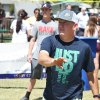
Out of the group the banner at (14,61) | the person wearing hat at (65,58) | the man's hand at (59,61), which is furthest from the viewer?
the banner at (14,61)

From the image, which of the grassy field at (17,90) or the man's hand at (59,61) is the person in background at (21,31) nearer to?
the grassy field at (17,90)

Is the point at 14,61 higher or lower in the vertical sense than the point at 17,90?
higher

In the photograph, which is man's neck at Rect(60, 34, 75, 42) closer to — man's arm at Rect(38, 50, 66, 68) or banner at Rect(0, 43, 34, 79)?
man's arm at Rect(38, 50, 66, 68)

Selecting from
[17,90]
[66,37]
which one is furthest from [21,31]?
[66,37]

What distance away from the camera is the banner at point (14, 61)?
1180 cm

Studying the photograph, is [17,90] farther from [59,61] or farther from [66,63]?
[59,61]

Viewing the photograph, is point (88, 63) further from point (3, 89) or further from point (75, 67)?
point (3, 89)

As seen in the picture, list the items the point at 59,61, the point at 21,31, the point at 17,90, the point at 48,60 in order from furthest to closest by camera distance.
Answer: the point at 21,31, the point at 17,90, the point at 48,60, the point at 59,61

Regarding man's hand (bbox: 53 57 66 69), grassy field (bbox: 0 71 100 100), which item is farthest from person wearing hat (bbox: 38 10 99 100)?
grassy field (bbox: 0 71 100 100)

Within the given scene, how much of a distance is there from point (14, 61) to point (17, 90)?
1.87 metres

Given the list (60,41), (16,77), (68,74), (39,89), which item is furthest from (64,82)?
(16,77)

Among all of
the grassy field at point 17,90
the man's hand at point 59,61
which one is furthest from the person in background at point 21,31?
the man's hand at point 59,61

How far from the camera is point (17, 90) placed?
10148 millimetres

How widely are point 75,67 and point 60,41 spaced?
311 millimetres
